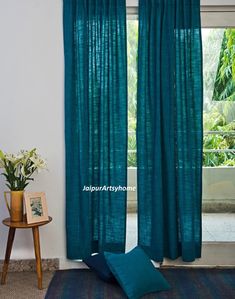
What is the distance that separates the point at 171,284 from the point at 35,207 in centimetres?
114

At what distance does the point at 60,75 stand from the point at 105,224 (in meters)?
1.25

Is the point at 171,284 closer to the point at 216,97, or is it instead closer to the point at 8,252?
the point at 8,252

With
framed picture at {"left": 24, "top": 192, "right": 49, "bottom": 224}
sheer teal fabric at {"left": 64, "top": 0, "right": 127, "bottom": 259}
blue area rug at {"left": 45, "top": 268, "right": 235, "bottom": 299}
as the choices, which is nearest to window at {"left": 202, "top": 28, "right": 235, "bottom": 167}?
sheer teal fabric at {"left": 64, "top": 0, "right": 127, "bottom": 259}

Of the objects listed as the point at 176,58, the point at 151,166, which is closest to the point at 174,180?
the point at 151,166

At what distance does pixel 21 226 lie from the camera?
7.66ft

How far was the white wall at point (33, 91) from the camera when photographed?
2.72 m

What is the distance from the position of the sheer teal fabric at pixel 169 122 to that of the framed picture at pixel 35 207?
757 millimetres

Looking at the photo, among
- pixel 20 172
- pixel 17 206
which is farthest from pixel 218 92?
pixel 17 206

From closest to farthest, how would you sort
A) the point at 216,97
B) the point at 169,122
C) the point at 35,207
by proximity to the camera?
the point at 35,207, the point at 169,122, the point at 216,97

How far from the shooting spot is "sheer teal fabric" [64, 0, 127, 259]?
267 centimetres

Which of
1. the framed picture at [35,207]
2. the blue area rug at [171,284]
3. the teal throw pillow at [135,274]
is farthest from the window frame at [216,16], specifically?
the blue area rug at [171,284]

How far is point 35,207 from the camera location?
244 centimetres

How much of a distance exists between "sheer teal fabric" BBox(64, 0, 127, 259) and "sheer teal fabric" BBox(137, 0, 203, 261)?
16 cm

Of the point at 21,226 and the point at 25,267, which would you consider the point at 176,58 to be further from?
the point at 25,267
